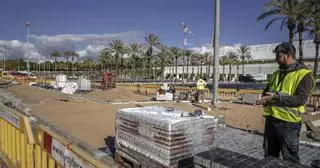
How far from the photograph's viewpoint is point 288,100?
11.7ft

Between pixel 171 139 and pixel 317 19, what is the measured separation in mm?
29345

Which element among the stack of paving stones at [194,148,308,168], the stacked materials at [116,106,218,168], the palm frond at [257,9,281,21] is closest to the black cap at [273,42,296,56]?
the stacked materials at [116,106,218,168]

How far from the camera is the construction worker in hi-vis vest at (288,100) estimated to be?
3.57 metres

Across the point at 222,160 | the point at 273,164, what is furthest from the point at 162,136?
the point at 273,164

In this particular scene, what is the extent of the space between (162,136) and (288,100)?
4.85 ft

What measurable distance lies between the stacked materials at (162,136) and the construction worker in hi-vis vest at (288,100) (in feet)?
2.51

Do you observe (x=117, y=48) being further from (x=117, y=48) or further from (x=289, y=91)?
(x=289, y=91)

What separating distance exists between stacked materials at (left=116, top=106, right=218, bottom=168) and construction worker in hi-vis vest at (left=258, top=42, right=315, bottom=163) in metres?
0.76

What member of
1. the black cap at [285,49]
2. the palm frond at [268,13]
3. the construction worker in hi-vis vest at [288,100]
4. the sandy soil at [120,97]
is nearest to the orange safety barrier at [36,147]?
the construction worker in hi-vis vest at [288,100]

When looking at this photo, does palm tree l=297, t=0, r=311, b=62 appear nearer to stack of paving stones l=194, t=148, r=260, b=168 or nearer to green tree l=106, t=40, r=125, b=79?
stack of paving stones l=194, t=148, r=260, b=168

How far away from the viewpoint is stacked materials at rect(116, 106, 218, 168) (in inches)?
123

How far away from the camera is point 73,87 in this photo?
29.5 m

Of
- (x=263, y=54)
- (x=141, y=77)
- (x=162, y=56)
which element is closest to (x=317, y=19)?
(x=162, y=56)

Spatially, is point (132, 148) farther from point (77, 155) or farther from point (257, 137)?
point (257, 137)
